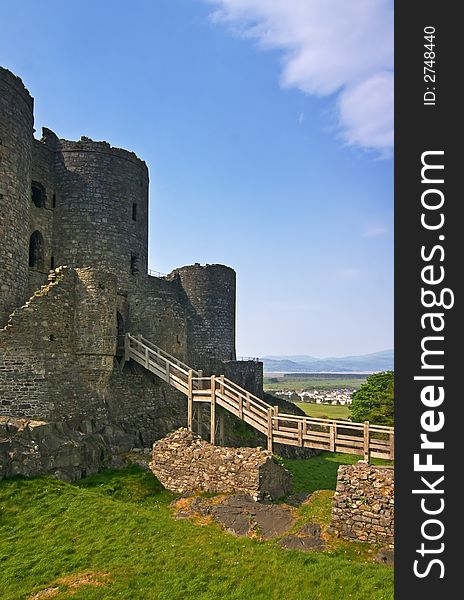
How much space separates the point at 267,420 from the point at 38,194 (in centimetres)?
1743

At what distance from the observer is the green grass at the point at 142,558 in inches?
412

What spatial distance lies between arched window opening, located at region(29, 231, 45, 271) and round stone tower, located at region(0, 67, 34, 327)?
2.55 metres

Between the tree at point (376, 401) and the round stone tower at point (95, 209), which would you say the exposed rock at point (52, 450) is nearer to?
the round stone tower at point (95, 209)

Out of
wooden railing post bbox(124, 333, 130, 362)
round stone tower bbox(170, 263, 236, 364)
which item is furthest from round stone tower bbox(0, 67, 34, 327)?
round stone tower bbox(170, 263, 236, 364)

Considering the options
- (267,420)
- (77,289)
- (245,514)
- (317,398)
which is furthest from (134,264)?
(317,398)

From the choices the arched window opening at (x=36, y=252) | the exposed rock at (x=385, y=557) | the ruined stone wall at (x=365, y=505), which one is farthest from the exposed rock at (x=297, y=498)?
the arched window opening at (x=36, y=252)

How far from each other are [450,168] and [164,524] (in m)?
12.5

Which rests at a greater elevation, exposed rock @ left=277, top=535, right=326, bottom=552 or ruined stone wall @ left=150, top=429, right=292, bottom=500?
ruined stone wall @ left=150, top=429, right=292, bottom=500

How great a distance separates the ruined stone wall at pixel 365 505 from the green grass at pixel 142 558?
0.62 meters

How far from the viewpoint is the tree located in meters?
33.0

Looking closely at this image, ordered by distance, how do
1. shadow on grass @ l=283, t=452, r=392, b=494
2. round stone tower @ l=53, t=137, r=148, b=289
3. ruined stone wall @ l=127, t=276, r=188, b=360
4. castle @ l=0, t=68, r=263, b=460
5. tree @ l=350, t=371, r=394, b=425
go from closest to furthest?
castle @ l=0, t=68, r=263, b=460 < shadow on grass @ l=283, t=452, r=392, b=494 < round stone tower @ l=53, t=137, r=148, b=289 < ruined stone wall @ l=127, t=276, r=188, b=360 < tree @ l=350, t=371, r=394, b=425

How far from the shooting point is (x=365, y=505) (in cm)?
1369

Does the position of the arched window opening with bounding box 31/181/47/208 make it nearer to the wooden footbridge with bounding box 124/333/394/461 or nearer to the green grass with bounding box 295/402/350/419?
the wooden footbridge with bounding box 124/333/394/461

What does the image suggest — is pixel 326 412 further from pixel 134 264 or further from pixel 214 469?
pixel 214 469
